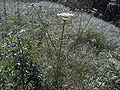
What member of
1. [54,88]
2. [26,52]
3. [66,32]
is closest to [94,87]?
[54,88]

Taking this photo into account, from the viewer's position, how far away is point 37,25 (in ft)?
13.4

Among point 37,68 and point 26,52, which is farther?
point 37,68

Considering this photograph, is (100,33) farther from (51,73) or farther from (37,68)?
(37,68)

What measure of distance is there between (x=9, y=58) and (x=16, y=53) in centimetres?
14

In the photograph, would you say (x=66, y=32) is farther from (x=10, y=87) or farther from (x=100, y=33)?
(x=10, y=87)

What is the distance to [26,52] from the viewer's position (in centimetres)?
157

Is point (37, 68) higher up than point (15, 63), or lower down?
lower down

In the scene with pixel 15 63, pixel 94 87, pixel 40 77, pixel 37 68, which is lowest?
pixel 94 87

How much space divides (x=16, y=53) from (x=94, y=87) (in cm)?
153

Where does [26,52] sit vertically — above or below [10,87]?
above

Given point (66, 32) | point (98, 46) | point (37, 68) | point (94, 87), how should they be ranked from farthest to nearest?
1. point (66, 32)
2. point (98, 46)
3. point (94, 87)
4. point (37, 68)

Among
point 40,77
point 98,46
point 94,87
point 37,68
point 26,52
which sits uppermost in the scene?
point 26,52

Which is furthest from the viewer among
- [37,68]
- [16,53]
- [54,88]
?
[54,88]

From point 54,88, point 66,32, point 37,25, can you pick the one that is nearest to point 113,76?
point 54,88
